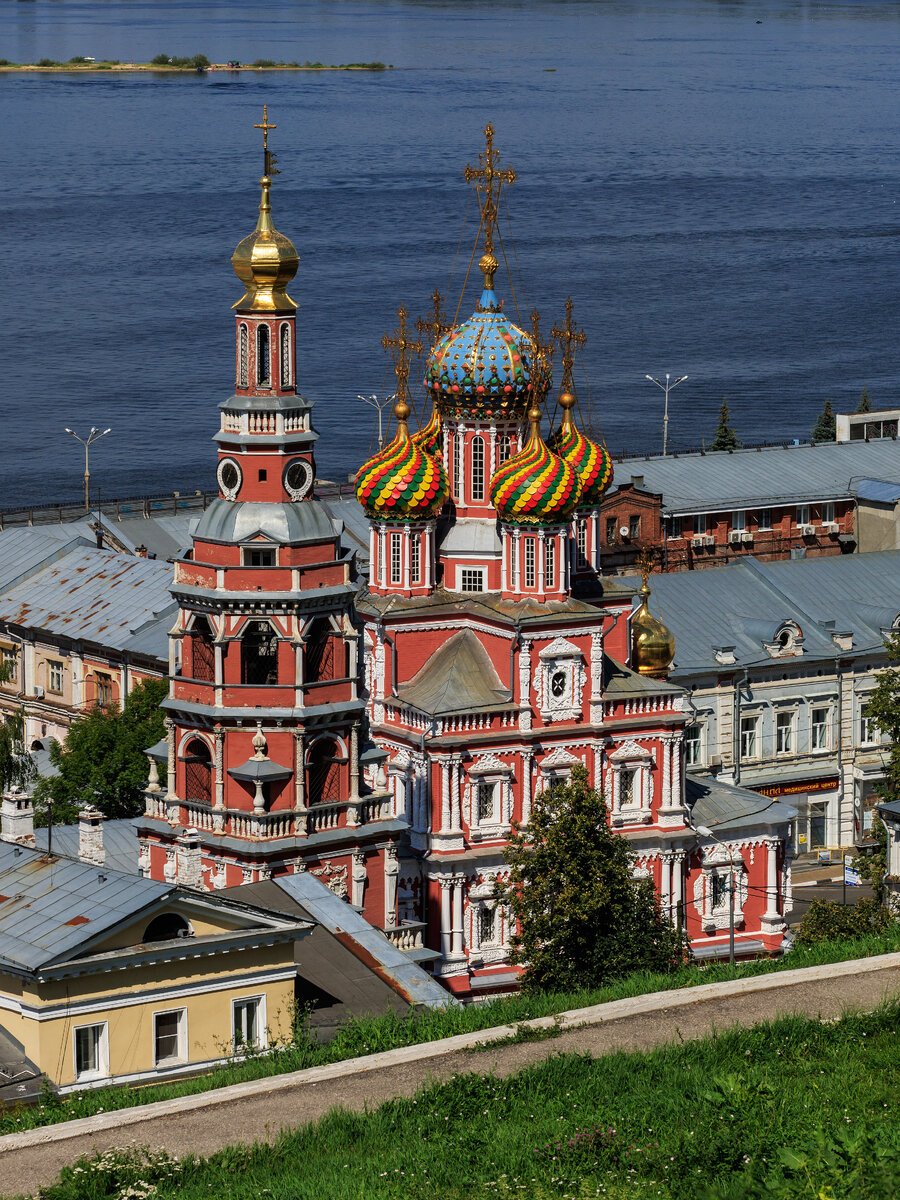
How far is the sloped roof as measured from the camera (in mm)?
46438

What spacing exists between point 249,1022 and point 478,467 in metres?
18.5

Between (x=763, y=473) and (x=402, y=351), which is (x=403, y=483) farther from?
(x=763, y=473)

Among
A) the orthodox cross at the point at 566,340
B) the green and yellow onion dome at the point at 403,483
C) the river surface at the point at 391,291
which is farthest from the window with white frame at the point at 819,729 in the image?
the river surface at the point at 391,291

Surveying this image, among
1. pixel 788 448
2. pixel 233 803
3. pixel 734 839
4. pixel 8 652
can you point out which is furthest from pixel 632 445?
pixel 233 803

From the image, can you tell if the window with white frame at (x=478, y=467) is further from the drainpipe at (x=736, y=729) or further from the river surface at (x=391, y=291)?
the river surface at (x=391, y=291)

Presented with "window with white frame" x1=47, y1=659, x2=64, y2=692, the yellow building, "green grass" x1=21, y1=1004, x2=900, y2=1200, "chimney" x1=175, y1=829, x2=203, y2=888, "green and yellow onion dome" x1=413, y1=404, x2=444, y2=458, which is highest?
"green and yellow onion dome" x1=413, y1=404, x2=444, y2=458

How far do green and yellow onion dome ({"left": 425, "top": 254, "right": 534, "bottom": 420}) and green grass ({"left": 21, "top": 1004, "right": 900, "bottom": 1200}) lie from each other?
76.5 feet

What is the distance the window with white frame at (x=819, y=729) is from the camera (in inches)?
2389

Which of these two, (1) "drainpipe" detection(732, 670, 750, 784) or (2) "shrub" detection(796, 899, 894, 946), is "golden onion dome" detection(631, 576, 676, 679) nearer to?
(2) "shrub" detection(796, 899, 894, 946)

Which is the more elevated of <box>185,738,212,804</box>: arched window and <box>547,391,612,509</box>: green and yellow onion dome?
<box>547,391,612,509</box>: green and yellow onion dome

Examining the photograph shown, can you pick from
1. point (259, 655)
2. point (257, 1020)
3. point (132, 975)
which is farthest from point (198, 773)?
point (132, 975)

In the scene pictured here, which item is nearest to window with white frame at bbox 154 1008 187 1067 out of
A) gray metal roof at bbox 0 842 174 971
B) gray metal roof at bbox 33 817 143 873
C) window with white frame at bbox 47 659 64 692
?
gray metal roof at bbox 0 842 174 971

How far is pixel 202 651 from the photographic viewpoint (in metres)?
41.3

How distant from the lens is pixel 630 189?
189125 mm
